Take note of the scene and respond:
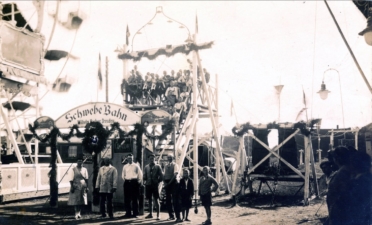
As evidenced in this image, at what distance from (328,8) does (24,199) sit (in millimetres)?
14072

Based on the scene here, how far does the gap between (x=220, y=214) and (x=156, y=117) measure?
3929 millimetres

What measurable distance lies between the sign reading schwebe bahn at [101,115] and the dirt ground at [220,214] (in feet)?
10.1

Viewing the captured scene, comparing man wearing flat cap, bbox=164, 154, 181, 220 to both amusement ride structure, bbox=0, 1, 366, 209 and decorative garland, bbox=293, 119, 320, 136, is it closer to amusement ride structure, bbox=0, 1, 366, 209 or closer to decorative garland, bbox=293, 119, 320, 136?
amusement ride structure, bbox=0, 1, 366, 209

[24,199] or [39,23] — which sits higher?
[39,23]

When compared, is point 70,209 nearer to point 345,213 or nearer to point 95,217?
point 95,217

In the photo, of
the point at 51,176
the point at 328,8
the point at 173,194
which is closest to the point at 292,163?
the point at 173,194

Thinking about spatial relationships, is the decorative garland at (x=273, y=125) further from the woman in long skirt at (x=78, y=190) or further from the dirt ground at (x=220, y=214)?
the woman in long skirt at (x=78, y=190)

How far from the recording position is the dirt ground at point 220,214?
36.3ft

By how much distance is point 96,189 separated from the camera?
479 inches

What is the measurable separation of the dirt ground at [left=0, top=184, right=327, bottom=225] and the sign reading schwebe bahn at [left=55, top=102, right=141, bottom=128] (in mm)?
3081

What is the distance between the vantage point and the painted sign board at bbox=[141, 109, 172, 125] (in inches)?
504

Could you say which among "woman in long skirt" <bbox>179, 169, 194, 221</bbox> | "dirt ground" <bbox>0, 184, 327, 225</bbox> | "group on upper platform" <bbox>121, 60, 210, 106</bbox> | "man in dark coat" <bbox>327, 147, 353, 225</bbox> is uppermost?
"group on upper platform" <bbox>121, 60, 210, 106</bbox>

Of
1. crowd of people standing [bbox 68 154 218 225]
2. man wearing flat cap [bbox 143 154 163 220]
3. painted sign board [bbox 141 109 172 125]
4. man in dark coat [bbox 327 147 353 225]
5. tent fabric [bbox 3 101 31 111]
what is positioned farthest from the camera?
tent fabric [bbox 3 101 31 111]

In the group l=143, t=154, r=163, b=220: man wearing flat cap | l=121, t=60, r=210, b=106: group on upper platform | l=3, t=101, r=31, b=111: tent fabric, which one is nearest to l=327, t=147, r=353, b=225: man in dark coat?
l=143, t=154, r=163, b=220: man wearing flat cap
